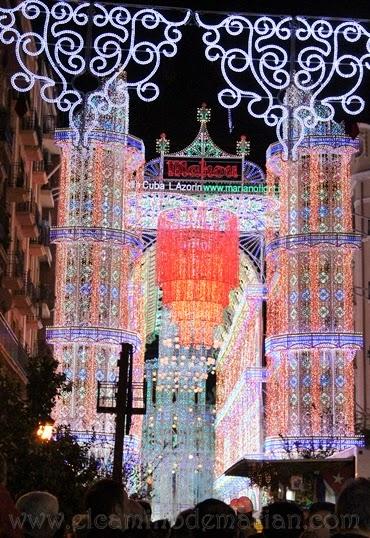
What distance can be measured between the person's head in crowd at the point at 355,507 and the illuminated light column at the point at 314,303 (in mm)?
30826

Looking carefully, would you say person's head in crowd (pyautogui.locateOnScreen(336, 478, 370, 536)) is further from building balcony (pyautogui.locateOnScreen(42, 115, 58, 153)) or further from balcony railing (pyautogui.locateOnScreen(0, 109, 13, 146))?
building balcony (pyautogui.locateOnScreen(42, 115, 58, 153))

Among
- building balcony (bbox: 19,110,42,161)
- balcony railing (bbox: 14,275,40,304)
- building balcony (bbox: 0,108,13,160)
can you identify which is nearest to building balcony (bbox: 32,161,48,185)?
building balcony (bbox: 19,110,42,161)

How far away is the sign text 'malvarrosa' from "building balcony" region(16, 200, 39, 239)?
4.64m

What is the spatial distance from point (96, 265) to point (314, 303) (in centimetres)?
674

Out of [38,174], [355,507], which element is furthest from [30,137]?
[355,507]

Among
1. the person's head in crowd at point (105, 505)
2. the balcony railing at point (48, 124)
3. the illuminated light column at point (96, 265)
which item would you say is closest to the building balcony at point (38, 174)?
the balcony railing at point (48, 124)

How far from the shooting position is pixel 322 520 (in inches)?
316

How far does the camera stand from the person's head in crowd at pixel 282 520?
7.00 metres

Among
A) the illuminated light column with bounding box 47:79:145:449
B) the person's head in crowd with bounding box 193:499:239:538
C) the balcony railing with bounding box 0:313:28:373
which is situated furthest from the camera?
the illuminated light column with bounding box 47:79:145:449

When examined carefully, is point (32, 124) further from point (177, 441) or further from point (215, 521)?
point (177, 441)

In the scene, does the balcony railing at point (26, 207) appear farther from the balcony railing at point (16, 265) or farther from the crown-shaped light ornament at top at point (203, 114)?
the crown-shaped light ornament at top at point (203, 114)

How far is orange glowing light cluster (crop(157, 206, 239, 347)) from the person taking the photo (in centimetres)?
3619

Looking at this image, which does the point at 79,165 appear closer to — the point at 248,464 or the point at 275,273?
the point at 275,273

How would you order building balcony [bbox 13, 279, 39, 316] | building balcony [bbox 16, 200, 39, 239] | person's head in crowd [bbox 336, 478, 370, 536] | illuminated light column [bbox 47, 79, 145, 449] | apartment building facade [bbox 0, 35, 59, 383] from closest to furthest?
person's head in crowd [bbox 336, 478, 370, 536] → apartment building facade [bbox 0, 35, 59, 383] → illuminated light column [bbox 47, 79, 145, 449] → building balcony [bbox 13, 279, 39, 316] → building balcony [bbox 16, 200, 39, 239]
